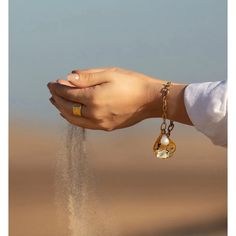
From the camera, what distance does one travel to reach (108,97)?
1310mm

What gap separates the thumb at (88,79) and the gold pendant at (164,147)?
18 centimetres

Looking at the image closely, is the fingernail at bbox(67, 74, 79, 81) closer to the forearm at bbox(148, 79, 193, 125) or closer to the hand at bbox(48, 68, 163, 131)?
the hand at bbox(48, 68, 163, 131)

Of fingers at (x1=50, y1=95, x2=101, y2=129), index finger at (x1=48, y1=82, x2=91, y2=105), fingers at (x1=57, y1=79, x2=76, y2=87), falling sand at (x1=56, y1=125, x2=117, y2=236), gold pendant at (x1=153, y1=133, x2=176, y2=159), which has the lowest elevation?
falling sand at (x1=56, y1=125, x2=117, y2=236)

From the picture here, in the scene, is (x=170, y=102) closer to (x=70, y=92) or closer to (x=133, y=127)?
(x=133, y=127)

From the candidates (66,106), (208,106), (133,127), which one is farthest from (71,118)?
(208,106)

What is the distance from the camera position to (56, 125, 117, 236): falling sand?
1360 millimetres

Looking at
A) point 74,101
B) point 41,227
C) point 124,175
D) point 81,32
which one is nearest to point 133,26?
point 81,32

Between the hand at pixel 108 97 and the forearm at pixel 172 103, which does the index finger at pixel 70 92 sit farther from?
the forearm at pixel 172 103

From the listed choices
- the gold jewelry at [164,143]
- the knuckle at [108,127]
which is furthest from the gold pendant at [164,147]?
the knuckle at [108,127]

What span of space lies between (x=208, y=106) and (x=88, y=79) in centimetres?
29

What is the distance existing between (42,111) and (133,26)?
0.29m

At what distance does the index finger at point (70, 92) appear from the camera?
4.27 ft

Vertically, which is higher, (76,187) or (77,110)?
(77,110)

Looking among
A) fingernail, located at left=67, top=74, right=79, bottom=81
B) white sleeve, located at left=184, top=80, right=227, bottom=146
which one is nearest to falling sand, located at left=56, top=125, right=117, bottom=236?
fingernail, located at left=67, top=74, right=79, bottom=81
